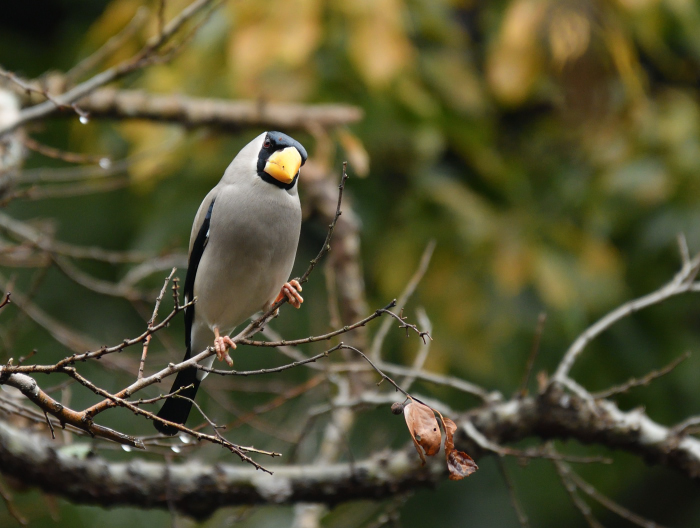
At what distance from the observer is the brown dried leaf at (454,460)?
2.21 meters

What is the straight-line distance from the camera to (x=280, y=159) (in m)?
3.24

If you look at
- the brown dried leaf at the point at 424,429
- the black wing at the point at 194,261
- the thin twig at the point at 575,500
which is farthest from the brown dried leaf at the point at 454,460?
the black wing at the point at 194,261

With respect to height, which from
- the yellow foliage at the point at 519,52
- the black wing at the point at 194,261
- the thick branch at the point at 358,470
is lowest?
the thick branch at the point at 358,470

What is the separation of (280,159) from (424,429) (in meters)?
1.47

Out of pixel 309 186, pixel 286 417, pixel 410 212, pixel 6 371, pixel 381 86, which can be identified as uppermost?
pixel 381 86

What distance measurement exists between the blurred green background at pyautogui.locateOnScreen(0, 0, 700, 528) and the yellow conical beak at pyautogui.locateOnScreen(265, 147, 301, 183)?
6.22 ft

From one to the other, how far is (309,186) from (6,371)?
343 centimetres

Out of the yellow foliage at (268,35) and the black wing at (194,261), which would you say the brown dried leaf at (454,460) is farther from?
the yellow foliage at (268,35)

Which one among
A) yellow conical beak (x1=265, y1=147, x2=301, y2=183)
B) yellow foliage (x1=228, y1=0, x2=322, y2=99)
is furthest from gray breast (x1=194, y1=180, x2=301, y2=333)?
yellow foliage (x1=228, y1=0, x2=322, y2=99)

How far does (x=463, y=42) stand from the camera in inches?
289

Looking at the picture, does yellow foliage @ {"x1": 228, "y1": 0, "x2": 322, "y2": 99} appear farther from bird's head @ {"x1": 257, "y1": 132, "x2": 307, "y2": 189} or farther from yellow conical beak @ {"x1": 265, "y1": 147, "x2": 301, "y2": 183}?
yellow conical beak @ {"x1": 265, "y1": 147, "x2": 301, "y2": 183}

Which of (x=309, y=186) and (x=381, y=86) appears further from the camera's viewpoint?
(x=381, y=86)

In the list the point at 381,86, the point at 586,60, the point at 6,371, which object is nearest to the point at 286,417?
the point at 381,86

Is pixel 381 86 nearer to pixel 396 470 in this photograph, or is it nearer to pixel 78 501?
pixel 396 470
